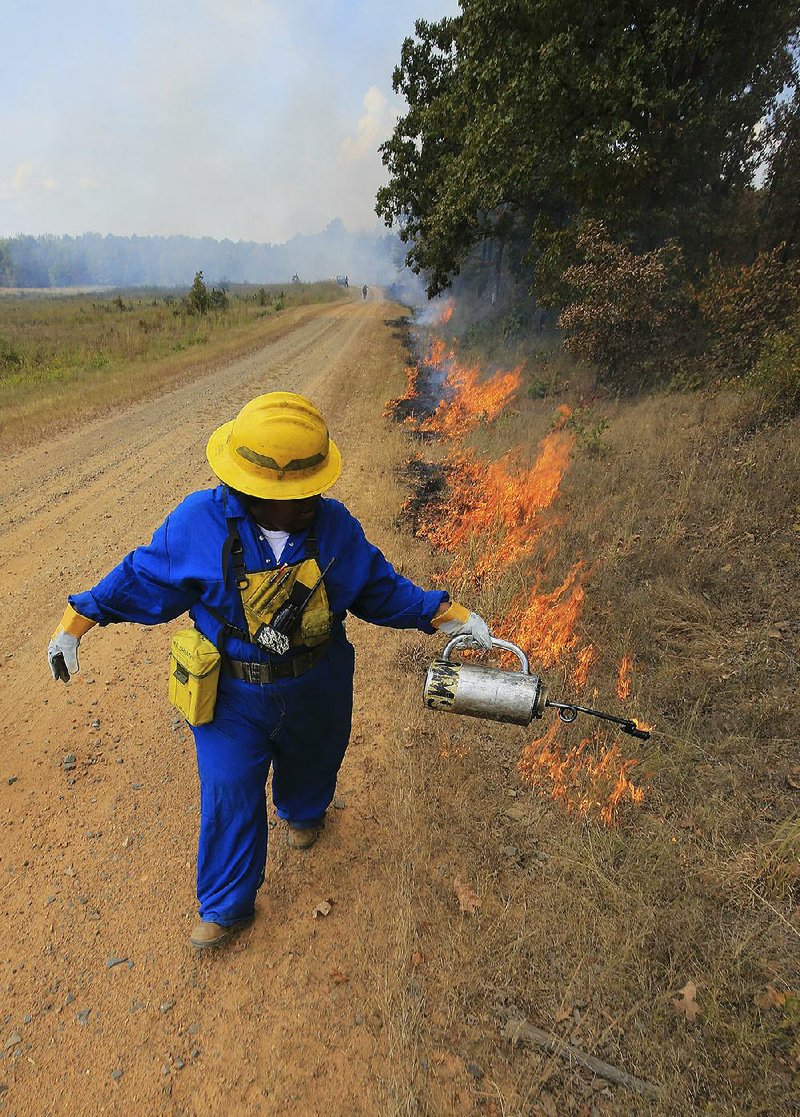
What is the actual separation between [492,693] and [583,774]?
1180 mm

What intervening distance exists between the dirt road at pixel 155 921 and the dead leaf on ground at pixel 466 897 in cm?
28

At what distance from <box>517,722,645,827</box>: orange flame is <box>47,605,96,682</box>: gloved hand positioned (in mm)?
2412

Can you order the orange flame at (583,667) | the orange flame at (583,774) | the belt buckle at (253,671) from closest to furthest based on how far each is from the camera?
1. the belt buckle at (253,671)
2. the orange flame at (583,774)
3. the orange flame at (583,667)

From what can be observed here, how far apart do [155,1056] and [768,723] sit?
3106 millimetres

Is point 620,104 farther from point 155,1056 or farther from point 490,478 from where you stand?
point 155,1056

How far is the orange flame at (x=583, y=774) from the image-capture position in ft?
9.48

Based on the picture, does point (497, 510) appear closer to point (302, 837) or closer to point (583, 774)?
point (583, 774)

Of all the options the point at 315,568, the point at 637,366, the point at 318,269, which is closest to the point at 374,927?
the point at 315,568

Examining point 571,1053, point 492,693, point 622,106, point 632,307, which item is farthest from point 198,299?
point 571,1053

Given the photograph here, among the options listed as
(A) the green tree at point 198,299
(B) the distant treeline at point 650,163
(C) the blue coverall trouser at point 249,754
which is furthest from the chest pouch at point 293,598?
(A) the green tree at point 198,299

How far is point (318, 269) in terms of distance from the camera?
168375 mm

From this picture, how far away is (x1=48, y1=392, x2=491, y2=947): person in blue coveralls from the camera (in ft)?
6.48

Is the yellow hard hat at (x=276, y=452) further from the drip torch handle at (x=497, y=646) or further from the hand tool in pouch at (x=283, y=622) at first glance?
the drip torch handle at (x=497, y=646)

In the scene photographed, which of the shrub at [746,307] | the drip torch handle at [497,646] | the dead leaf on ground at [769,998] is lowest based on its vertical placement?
the dead leaf on ground at [769,998]
